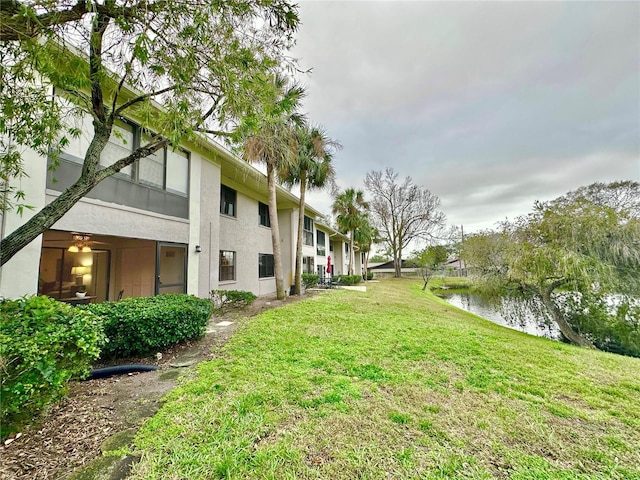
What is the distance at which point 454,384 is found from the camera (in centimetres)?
381

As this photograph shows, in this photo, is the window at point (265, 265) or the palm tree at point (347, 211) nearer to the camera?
the window at point (265, 265)

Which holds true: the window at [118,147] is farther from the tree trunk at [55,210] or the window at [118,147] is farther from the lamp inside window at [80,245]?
the lamp inside window at [80,245]

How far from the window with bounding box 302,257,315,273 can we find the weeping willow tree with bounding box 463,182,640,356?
12.4 metres

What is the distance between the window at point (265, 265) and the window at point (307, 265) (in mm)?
4507

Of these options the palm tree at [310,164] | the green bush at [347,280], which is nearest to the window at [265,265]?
the palm tree at [310,164]

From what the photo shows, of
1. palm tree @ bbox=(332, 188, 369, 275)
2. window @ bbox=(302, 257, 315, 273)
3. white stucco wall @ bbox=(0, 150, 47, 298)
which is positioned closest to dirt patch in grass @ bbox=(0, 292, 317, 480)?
white stucco wall @ bbox=(0, 150, 47, 298)

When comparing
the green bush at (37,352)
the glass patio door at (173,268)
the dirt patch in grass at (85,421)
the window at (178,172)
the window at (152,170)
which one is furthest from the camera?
the glass patio door at (173,268)

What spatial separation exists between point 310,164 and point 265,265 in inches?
237

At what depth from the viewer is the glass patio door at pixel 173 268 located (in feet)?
25.1

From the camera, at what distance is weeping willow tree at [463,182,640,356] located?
7895 mm

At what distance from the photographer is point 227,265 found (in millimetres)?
11047

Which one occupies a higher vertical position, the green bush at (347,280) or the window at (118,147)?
the window at (118,147)

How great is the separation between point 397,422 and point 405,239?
35551mm

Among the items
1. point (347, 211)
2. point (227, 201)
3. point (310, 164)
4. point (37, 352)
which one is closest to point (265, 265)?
point (227, 201)
